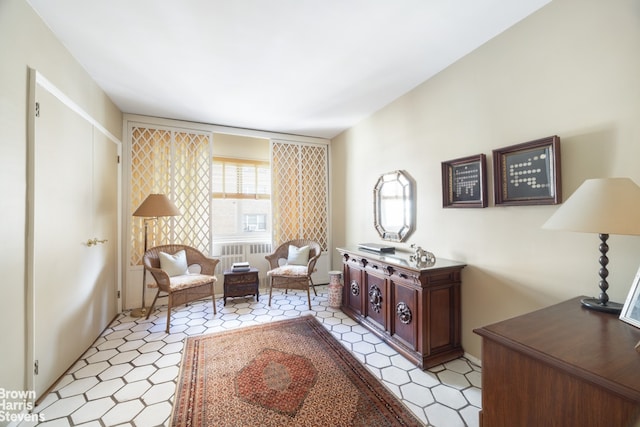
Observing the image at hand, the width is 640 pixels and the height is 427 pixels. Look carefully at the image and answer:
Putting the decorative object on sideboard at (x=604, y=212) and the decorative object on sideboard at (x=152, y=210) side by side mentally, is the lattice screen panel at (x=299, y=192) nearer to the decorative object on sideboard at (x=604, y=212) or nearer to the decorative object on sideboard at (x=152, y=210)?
the decorative object on sideboard at (x=152, y=210)

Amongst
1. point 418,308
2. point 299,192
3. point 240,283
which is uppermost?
point 299,192

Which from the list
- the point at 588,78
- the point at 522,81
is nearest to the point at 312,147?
the point at 522,81

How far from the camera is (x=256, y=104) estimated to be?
9.69ft

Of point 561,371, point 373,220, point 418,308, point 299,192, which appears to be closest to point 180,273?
point 299,192

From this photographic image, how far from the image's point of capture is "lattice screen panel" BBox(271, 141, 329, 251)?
4059mm

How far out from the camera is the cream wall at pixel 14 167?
4.38 feet

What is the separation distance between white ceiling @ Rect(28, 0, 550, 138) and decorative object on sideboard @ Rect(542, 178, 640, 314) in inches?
50.1

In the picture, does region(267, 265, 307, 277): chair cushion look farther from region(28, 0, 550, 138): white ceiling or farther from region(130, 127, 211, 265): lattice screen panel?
region(28, 0, 550, 138): white ceiling

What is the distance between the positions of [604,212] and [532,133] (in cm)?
80

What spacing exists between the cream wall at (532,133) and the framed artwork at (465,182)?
63 millimetres

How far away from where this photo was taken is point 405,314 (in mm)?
2107

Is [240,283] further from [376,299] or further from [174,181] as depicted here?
[376,299]

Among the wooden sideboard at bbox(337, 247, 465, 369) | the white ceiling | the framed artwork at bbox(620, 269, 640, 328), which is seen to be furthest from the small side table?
the framed artwork at bbox(620, 269, 640, 328)

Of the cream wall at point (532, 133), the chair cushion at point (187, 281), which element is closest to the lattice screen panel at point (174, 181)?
the chair cushion at point (187, 281)
